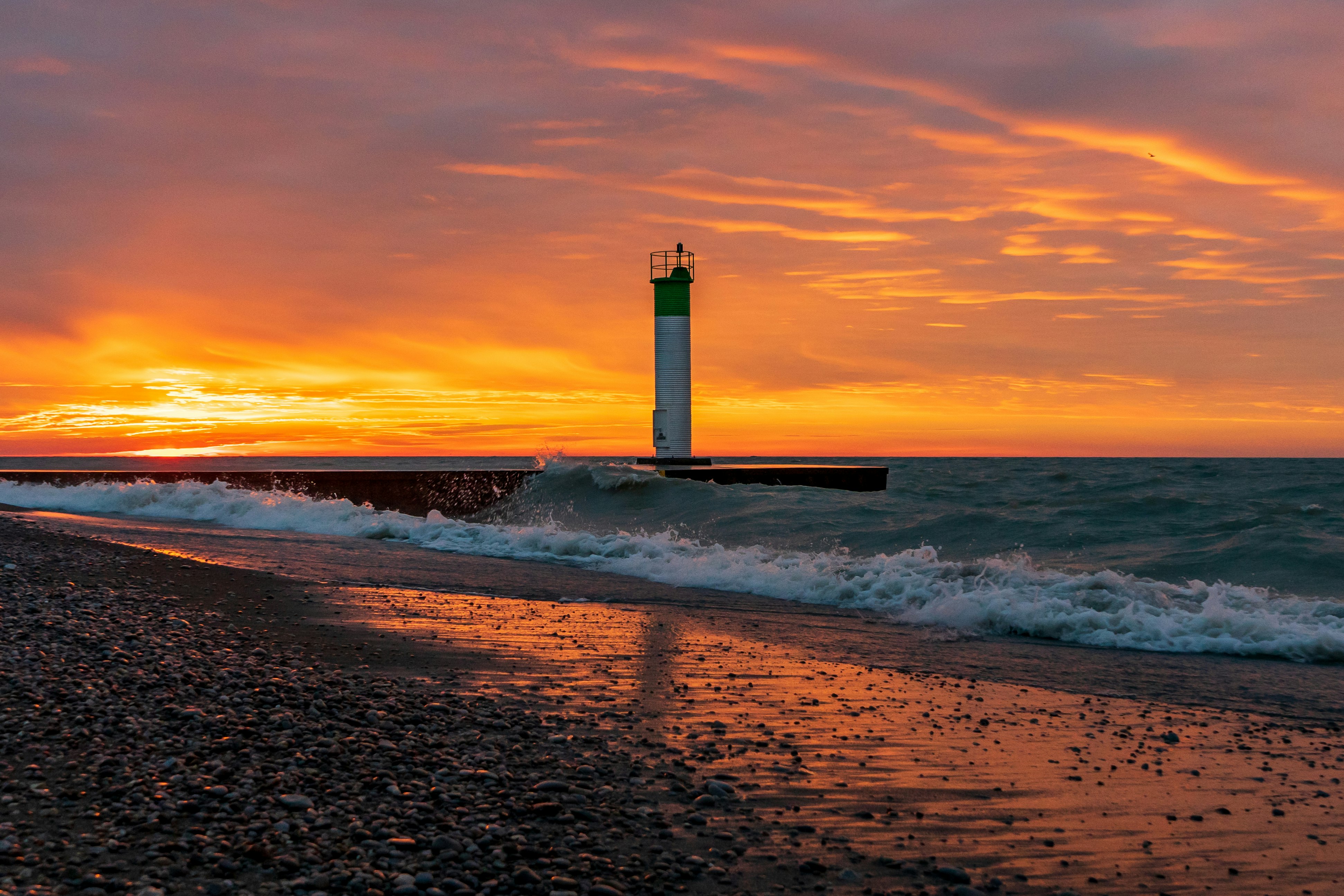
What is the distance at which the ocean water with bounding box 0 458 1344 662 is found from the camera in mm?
8742

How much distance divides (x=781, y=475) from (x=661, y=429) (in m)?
3.61

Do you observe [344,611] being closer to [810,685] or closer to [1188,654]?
[810,685]

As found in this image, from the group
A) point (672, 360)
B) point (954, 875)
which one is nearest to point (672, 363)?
point (672, 360)

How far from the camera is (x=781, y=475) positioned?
86.4 feet

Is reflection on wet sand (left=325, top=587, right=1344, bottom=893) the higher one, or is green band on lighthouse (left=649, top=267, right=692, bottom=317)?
green band on lighthouse (left=649, top=267, right=692, bottom=317)

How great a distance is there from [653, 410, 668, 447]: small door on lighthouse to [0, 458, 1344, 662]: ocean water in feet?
5.77

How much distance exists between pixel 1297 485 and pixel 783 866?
35.4 m

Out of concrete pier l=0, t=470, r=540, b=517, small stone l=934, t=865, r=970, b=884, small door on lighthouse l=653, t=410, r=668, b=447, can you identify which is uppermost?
small door on lighthouse l=653, t=410, r=668, b=447

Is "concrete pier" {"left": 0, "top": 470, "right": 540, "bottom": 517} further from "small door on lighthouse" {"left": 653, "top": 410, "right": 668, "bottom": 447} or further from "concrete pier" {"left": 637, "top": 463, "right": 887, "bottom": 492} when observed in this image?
"concrete pier" {"left": 637, "top": 463, "right": 887, "bottom": 492}

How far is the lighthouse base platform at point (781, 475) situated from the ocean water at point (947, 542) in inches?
38.3

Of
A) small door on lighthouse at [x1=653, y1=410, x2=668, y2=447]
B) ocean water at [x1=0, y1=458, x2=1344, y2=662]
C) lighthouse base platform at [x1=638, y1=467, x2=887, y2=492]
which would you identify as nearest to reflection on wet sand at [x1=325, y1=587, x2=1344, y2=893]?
ocean water at [x1=0, y1=458, x2=1344, y2=662]

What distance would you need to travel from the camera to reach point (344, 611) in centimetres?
809

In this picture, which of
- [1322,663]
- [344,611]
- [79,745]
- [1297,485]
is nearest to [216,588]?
[344,611]

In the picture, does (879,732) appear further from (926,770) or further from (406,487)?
(406,487)
